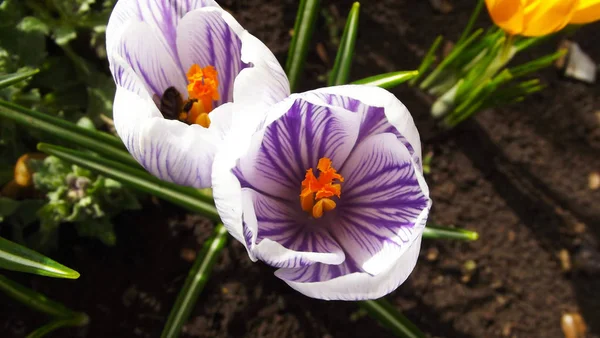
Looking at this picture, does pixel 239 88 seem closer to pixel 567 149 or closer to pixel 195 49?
pixel 195 49

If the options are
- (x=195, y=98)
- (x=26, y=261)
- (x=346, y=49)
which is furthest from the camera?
(x=346, y=49)

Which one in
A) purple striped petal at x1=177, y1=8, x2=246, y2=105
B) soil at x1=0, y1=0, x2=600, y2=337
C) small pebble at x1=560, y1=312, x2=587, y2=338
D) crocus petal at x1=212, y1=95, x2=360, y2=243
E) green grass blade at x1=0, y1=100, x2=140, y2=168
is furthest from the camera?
small pebble at x1=560, y1=312, x2=587, y2=338

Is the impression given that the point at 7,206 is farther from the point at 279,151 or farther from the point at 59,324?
the point at 279,151

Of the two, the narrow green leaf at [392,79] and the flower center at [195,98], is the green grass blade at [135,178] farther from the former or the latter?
the narrow green leaf at [392,79]

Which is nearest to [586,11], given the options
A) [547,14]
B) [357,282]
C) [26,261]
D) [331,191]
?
[547,14]

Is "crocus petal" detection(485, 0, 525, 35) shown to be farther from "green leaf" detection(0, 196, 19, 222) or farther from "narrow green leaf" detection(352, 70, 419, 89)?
"green leaf" detection(0, 196, 19, 222)

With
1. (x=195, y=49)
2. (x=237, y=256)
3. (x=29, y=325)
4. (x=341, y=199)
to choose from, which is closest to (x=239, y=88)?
(x=195, y=49)

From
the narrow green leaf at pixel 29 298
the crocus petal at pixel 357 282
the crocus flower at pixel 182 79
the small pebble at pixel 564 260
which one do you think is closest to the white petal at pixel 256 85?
the crocus flower at pixel 182 79

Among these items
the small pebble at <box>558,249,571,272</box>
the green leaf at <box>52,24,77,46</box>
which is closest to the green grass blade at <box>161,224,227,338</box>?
the green leaf at <box>52,24,77,46</box>
